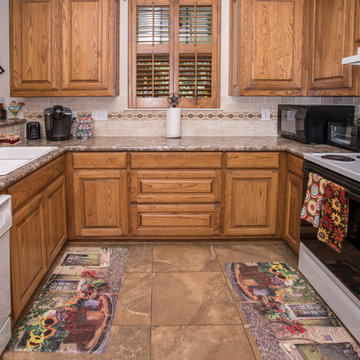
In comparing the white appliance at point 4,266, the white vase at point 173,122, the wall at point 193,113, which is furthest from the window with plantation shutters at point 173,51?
the white appliance at point 4,266

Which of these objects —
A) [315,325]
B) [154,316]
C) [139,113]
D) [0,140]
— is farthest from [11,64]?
[315,325]

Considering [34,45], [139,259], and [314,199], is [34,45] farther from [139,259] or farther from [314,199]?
[314,199]

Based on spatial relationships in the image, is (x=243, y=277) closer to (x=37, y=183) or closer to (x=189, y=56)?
(x=37, y=183)

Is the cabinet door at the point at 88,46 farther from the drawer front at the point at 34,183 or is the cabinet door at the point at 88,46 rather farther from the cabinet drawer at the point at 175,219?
the cabinet drawer at the point at 175,219

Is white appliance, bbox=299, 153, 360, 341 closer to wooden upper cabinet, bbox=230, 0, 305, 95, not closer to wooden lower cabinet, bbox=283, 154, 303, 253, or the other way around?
wooden lower cabinet, bbox=283, 154, 303, 253

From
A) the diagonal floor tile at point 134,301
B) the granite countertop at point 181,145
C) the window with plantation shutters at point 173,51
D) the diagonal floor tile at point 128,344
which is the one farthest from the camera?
the window with plantation shutters at point 173,51

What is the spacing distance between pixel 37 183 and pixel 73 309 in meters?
0.75

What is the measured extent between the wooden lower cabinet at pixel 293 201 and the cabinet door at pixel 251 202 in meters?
0.11

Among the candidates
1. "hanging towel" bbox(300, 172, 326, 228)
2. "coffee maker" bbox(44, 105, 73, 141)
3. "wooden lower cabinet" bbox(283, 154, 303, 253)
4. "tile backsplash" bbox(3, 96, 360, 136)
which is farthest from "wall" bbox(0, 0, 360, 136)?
"hanging towel" bbox(300, 172, 326, 228)

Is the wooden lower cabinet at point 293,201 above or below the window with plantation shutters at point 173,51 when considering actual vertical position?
below

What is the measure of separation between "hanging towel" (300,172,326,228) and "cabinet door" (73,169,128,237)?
141 cm

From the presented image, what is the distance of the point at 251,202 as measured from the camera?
3.26 metres

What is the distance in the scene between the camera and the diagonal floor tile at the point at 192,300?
2217 mm

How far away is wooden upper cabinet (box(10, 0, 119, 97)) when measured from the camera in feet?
10.6
